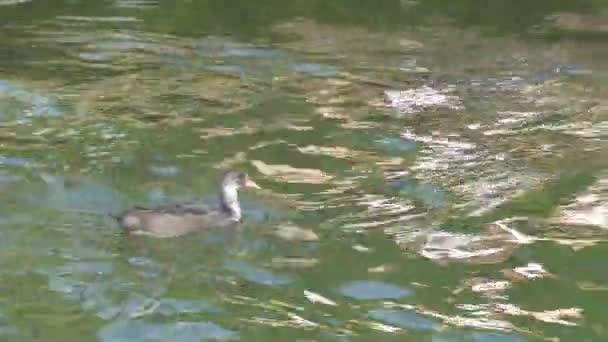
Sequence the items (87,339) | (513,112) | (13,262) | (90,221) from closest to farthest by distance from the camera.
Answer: (87,339), (13,262), (90,221), (513,112)

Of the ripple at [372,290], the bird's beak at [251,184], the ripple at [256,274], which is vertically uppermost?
the bird's beak at [251,184]

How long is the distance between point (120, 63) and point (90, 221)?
5121mm

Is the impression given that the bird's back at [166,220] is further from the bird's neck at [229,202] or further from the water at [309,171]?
the bird's neck at [229,202]

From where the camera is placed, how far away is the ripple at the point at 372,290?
9.39 metres

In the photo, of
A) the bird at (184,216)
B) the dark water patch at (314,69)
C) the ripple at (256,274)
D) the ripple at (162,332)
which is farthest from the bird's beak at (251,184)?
the dark water patch at (314,69)

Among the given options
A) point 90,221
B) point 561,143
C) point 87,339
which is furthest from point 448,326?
point 561,143

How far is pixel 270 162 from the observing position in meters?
12.0

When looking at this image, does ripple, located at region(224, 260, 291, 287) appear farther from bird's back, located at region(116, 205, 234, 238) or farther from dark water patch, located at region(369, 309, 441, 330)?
dark water patch, located at region(369, 309, 441, 330)

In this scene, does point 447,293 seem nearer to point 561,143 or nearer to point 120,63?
point 561,143

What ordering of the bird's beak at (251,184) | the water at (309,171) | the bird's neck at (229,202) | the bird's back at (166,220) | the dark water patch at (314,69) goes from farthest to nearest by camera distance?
the dark water patch at (314,69), the bird's beak at (251,184), the bird's neck at (229,202), the bird's back at (166,220), the water at (309,171)

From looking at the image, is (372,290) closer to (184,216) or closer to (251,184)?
(184,216)

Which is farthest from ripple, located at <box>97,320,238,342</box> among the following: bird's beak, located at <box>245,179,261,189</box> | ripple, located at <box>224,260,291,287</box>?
bird's beak, located at <box>245,179,261,189</box>

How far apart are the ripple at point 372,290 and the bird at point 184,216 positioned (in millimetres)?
1301

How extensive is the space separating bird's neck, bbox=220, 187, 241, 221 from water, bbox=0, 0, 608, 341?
0.22 meters
